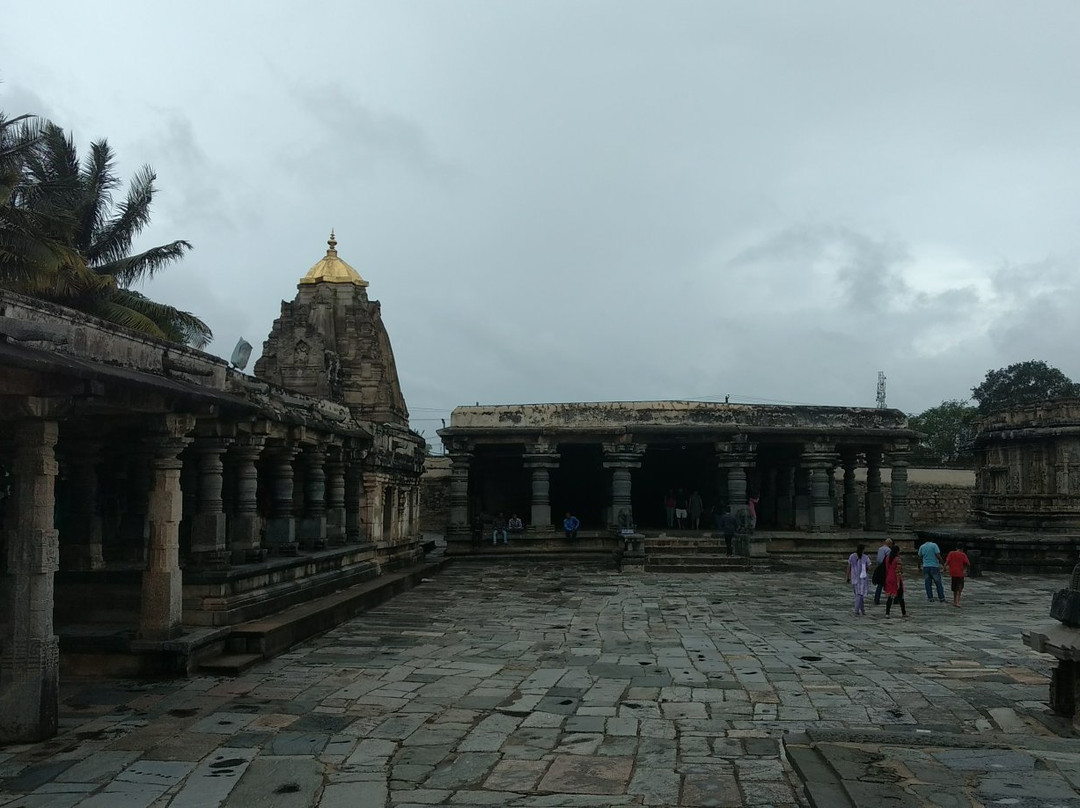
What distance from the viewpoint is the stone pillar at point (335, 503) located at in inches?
643

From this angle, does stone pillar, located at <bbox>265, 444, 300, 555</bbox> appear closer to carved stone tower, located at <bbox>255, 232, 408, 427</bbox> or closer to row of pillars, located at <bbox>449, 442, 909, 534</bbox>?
carved stone tower, located at <bbox>255, 232, 408, 427</bbox>

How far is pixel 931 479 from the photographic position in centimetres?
3784

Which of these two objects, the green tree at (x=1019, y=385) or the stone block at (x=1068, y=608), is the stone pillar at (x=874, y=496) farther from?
the green tree at (x=1019, y=385)

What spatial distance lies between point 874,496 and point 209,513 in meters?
20.1

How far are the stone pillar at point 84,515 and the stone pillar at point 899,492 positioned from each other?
19967mm

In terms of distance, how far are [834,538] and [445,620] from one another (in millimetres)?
13722

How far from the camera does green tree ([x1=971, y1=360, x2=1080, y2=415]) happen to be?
179ft

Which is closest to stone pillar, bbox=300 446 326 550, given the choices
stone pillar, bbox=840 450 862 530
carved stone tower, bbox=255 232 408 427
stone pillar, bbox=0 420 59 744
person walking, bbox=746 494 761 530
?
carved stone tower, bbox=255 232 408 427

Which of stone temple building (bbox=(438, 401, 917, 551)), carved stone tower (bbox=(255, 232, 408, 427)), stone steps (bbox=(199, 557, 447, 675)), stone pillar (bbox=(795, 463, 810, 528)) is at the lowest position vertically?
stone steps (bbox=(199, 557, 447, 675))

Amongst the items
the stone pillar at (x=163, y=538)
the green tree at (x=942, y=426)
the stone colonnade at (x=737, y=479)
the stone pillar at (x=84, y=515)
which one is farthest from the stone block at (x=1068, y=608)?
the green tree at (x=942, y=426)

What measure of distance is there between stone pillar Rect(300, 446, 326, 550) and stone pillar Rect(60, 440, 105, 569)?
4.36 metres

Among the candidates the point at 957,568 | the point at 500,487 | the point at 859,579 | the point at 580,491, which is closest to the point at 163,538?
the point at 859,579

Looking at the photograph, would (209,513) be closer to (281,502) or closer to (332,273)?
(281,502)

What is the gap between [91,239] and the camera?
2261cm
